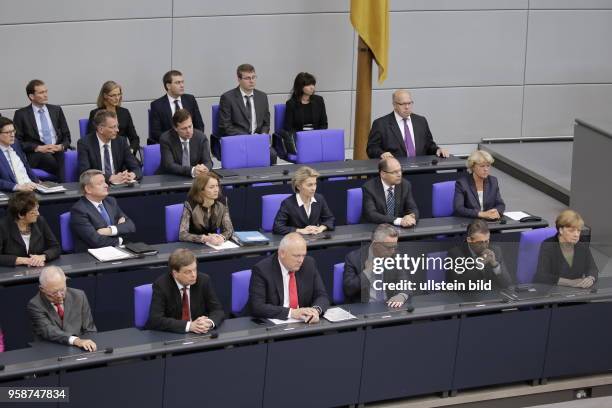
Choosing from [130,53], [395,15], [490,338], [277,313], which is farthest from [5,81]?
[490,338]

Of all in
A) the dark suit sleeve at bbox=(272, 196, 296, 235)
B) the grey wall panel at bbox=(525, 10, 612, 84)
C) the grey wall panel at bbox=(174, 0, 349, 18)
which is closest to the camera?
the dark suit sleeve at bbox=(272, 196, 296, 235)

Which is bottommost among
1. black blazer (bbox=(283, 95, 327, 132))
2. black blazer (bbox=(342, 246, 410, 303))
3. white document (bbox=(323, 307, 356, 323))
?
white document (bbox=(323, 307, 356, 323))

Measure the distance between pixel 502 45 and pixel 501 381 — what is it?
224 inches

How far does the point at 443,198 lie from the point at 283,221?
4.33 feet

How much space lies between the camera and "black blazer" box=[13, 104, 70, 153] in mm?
8570

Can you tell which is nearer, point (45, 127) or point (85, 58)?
point (45, 127)

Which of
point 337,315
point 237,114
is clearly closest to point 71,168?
point 237,114

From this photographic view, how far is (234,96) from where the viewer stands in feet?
30.7

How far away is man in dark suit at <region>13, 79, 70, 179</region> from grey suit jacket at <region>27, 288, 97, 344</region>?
9.04 ft

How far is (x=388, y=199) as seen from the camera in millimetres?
7562

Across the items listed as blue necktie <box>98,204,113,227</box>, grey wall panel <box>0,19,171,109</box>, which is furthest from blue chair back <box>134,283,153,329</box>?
grey wall panel <box>0,19,171,109</box>

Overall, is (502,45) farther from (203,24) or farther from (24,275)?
(24,275)

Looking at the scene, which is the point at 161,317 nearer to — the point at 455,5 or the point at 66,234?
the point at 66,234

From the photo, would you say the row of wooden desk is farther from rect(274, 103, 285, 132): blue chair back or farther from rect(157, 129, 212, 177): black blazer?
rect(274, 103, 285, 132): blue chair back
